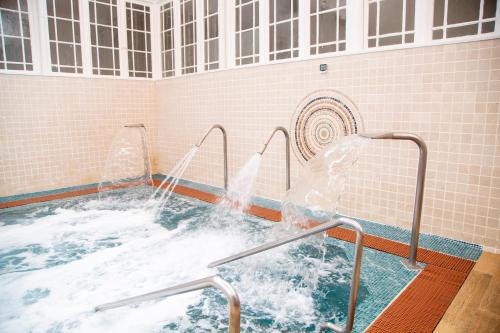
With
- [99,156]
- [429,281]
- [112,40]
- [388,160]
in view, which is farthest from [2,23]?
[429,281]

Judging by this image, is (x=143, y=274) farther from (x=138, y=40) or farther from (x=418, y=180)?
(x=138, y=40)

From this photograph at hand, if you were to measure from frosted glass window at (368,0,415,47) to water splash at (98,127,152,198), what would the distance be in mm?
4428

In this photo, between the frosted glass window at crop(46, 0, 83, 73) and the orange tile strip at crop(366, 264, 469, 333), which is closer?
the orange tile strip at crop(366, 264, 469, 333)

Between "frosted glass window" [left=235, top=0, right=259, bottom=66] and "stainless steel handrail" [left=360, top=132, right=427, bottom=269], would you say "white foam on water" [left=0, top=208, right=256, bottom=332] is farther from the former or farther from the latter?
"frosted glass window" [left=235, top=0, right=259, bottom=66]

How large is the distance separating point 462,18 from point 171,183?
4887 millimetres

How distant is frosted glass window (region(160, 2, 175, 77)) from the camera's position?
6.48m

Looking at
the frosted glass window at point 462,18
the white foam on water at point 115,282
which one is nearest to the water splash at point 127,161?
the white foam on water at point 115,282

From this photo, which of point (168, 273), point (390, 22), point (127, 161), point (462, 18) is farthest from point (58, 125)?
point (462, 18)

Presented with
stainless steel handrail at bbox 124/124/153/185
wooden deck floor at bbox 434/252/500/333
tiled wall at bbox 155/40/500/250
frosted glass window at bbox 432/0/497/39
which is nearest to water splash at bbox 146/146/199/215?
stainless steel handrail at bbox 124/124/153/185

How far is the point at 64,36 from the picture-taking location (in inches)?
220

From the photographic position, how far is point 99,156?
6.15 metres

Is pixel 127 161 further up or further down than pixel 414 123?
further down

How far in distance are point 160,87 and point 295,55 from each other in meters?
3.29

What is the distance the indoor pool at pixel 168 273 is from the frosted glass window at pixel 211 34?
2666mm
